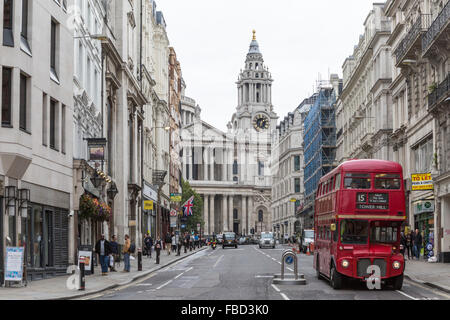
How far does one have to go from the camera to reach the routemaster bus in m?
24.3

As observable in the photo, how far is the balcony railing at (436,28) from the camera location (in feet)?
121

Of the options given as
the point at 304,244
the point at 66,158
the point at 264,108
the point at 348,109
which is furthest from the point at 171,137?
the point at 264,108

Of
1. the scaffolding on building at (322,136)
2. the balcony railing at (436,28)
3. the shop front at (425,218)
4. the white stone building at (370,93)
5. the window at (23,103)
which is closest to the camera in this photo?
the window at (23,103)

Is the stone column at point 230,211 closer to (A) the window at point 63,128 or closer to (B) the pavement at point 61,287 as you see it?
(B) the pavement at point 61,287

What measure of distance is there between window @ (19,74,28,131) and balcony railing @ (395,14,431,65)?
2290cm

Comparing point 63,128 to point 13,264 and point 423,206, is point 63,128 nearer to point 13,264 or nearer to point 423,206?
point 13,264

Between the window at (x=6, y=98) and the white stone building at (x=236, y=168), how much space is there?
132 metres

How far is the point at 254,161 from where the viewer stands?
17012cm

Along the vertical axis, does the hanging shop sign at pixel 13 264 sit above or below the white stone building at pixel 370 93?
below

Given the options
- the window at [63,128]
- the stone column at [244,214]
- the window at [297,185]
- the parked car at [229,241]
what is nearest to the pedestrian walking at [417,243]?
the window at [63,128]

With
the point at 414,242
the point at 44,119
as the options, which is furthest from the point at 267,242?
the point at 44,119

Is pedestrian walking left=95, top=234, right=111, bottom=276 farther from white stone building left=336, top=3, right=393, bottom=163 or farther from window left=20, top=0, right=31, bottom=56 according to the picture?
white stone building left=336, top=3, right=393, bottom=163

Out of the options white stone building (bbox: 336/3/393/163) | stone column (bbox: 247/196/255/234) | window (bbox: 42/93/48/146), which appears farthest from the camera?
stone column (bbox: 247/196/255/234)

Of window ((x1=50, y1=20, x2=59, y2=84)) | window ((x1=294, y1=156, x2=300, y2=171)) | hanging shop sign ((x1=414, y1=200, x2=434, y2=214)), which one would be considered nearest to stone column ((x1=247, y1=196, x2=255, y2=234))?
window ((x1=294, y1=156, x2=300, y2=171))
